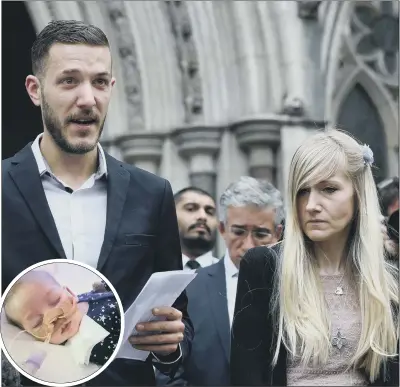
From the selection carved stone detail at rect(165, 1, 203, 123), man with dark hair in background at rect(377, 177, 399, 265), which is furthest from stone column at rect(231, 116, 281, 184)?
man with dark hair in background at rect(377, 177, 399, 265)

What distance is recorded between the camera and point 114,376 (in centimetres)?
242

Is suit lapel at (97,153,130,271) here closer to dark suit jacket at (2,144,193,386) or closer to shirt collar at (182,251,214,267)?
dark suit jacket at (2,144,193,386)

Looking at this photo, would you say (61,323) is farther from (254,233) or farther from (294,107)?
(294,107)

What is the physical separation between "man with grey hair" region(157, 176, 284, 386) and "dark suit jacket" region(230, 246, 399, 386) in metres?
0.93

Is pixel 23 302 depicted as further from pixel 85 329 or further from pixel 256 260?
pixel 256 260

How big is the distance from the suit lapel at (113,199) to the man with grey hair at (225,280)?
1.08 m

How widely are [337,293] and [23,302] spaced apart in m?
0.74

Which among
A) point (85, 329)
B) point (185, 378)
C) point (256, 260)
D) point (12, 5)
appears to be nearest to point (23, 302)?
point (85, 329)

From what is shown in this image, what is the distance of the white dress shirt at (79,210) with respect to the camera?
7.73 feet

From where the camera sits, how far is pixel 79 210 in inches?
93.5

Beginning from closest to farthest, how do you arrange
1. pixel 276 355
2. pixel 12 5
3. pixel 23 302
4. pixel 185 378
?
pixel 23 302
pixel 276 355
pixel 185 378
pixel 12 5

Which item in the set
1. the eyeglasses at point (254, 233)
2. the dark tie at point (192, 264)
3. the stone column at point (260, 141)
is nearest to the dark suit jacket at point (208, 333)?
the eyeglasses at point (254, 233)

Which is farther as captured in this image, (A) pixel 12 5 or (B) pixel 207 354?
(A) pixel 12 5

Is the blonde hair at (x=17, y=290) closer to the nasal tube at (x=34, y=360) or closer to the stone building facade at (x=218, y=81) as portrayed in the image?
the nasal tube at (x=34, y=360)
